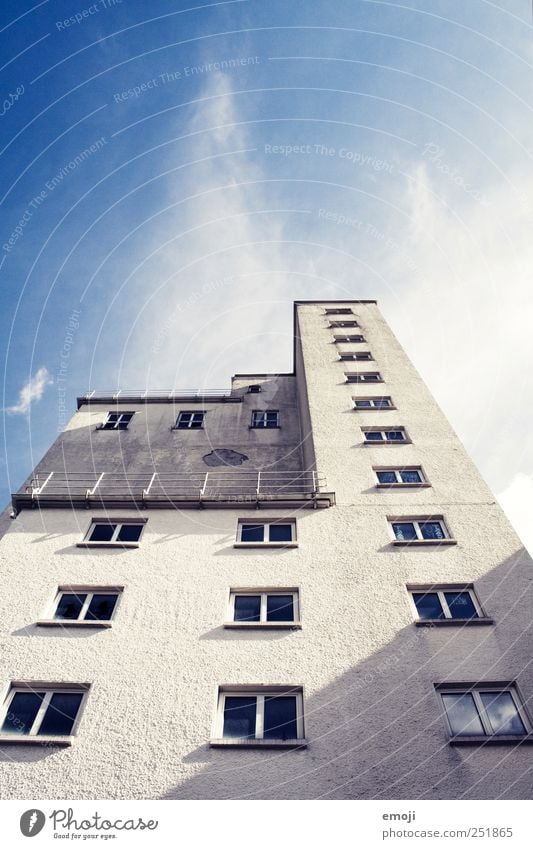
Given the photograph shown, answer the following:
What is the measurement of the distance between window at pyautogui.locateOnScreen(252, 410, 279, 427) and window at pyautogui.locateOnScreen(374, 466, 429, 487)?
9011 mm

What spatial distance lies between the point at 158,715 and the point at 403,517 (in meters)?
9.44

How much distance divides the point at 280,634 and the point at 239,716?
2.15 metres

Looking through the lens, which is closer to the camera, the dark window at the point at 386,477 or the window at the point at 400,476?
the window at the point at 400,476

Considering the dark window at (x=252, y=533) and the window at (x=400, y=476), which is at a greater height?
the window at (x=400, y=476)

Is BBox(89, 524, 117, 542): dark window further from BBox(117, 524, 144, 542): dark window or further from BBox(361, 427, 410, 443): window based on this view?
BBox(361, 427, 410, 443): window

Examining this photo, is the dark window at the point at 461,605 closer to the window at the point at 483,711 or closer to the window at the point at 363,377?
Answer: the window at the point at 483,711

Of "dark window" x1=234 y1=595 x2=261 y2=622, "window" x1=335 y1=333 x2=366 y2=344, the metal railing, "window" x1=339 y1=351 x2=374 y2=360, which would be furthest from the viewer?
"window" x1=335 y1=333 x2=366 y2=344

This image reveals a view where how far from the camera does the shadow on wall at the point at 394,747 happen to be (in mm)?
9141

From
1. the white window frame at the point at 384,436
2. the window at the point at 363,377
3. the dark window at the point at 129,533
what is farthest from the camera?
the window at the point at 363,377

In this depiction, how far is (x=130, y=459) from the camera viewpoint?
75.1 feet

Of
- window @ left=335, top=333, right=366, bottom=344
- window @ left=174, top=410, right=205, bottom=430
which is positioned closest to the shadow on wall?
window @ left=174, top=410, right=205, bottom=430

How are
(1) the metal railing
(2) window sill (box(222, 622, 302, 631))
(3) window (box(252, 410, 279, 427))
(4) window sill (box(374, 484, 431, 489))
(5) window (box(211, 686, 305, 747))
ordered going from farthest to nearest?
1. (3) window (box(252, 410, 279, 427))
2. (1) the metal railing
3. (4) window sill (box(374, 484, 431, 489))
4. (2) window sill (box(222, 622, 302, 631))
5. (5) window (box(211, 686, 305, 747))

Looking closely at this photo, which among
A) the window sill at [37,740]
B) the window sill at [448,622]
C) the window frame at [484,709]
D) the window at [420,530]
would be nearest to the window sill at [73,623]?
the window sill at [37,740]

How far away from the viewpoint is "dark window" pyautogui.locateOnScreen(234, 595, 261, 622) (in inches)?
510
